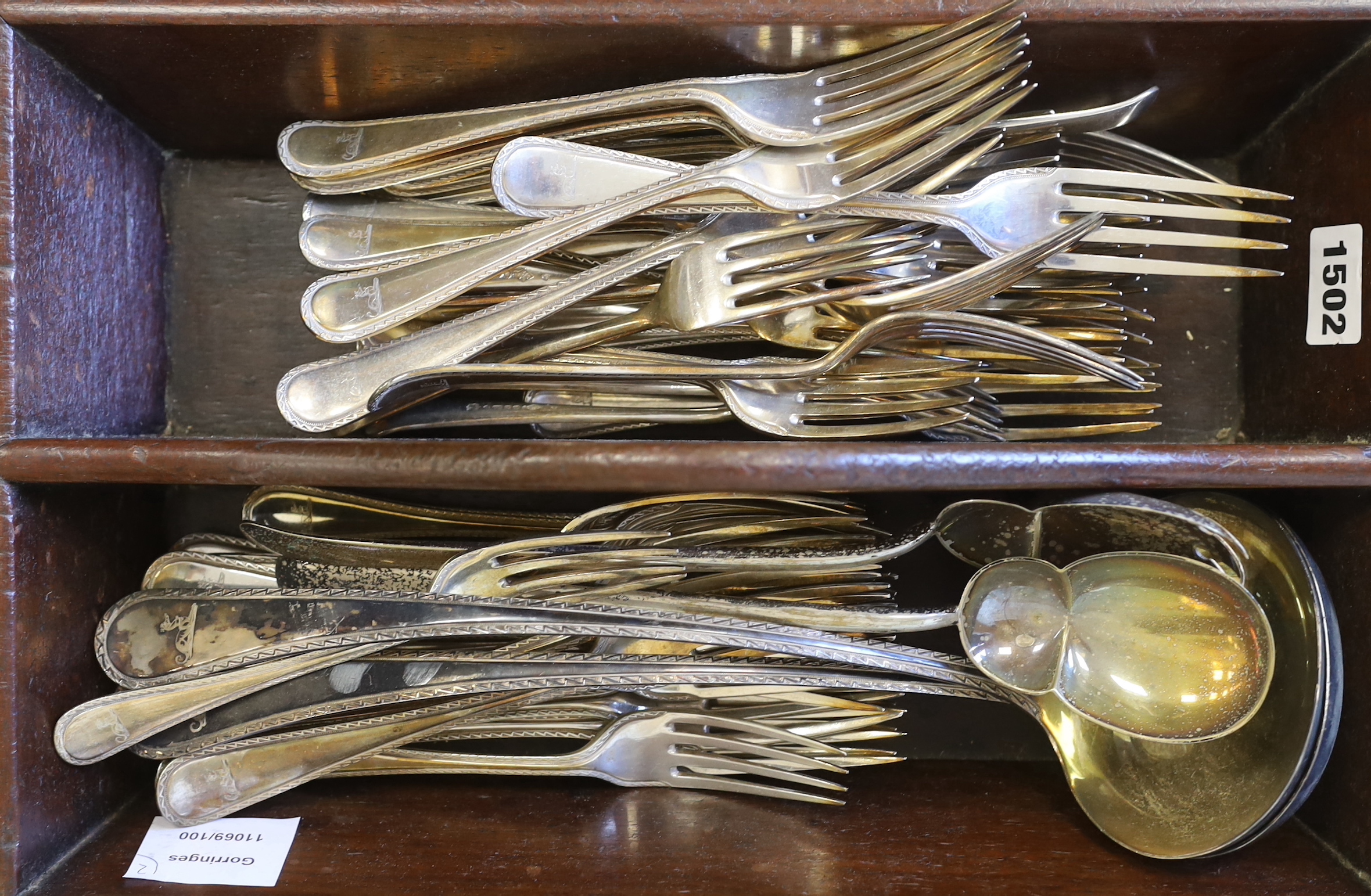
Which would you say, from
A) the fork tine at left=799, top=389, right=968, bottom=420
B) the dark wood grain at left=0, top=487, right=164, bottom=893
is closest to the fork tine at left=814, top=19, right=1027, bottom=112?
the fork tine at left=799, top=389, right=968, bottom=420

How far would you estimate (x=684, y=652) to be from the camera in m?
0.76

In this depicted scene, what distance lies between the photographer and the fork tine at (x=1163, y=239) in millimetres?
709

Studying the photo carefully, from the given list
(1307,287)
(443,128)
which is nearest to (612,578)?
(443,128)

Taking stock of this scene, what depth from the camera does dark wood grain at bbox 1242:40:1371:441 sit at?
690mm

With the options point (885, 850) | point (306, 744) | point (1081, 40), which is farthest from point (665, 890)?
point (1081, 40)

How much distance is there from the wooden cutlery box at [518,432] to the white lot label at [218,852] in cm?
1

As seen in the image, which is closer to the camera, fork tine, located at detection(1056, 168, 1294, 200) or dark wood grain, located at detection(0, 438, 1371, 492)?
dark wood grain, located at detection(0, 438, 1371, 492)

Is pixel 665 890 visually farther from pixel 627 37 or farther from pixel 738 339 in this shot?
pixel 627 37

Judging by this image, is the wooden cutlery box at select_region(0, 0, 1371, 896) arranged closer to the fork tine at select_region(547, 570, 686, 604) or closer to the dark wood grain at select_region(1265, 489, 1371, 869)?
the dark wood grain at select_region(1265, 489, 1371, 869)

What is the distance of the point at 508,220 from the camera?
73 cm

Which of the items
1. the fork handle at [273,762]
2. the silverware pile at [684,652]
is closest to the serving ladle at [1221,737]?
the silverware pile at [684,652]

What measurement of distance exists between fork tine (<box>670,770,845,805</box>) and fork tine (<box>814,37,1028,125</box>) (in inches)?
20.7

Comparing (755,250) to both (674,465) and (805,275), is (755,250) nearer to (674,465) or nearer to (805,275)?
(805,275)

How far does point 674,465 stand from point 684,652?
23cm
